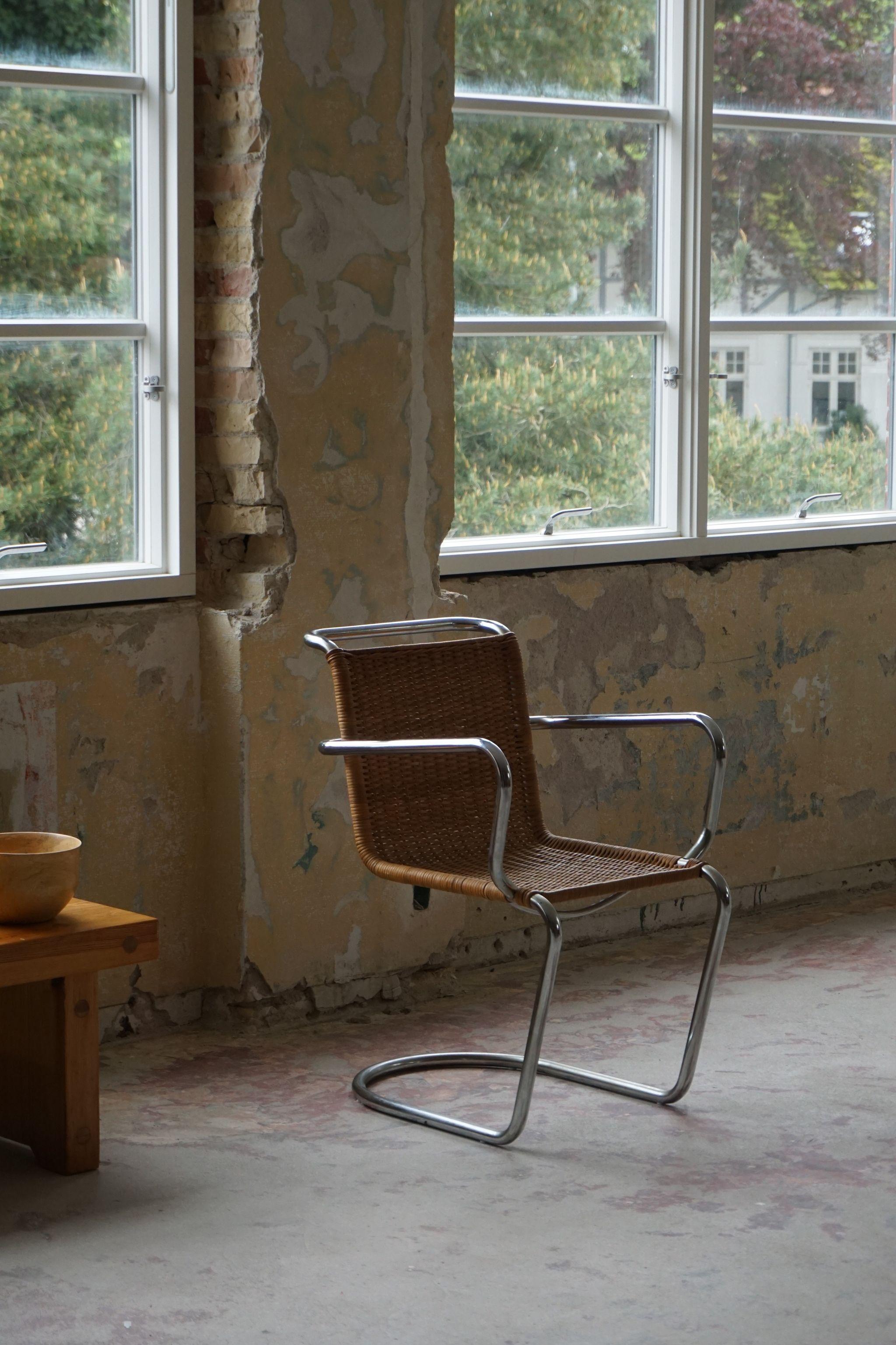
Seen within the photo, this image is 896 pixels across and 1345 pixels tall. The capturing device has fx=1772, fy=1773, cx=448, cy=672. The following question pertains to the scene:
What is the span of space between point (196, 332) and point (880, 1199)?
6.92ft

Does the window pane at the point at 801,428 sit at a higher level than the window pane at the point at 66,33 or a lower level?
lower

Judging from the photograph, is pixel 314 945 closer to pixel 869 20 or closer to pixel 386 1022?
pixel 386 1022

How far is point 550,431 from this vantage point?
14.0ft

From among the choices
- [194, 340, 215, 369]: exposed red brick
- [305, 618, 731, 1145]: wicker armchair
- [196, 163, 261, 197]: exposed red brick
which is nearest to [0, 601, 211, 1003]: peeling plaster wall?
[305, 618, 731, 1145]: wicker armchair

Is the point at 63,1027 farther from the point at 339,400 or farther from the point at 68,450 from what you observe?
the point at 339,400

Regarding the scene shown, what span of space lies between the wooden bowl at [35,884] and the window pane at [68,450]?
2.51ft

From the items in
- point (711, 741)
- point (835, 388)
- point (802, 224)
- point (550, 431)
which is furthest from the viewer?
point (835, 388)

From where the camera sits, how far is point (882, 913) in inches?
186

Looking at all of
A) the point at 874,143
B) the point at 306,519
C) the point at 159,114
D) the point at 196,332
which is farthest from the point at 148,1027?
the point at 874,143

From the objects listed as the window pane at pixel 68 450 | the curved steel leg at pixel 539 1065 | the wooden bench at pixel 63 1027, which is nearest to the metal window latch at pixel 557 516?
the window pane at pixel 68 450

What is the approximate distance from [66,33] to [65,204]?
32 centimetres

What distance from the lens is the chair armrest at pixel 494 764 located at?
2.92m

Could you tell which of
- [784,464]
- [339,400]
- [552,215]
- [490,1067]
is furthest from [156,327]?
[784,464]

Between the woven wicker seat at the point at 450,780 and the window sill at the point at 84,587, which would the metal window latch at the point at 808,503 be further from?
the window sill at the point at 84,587
